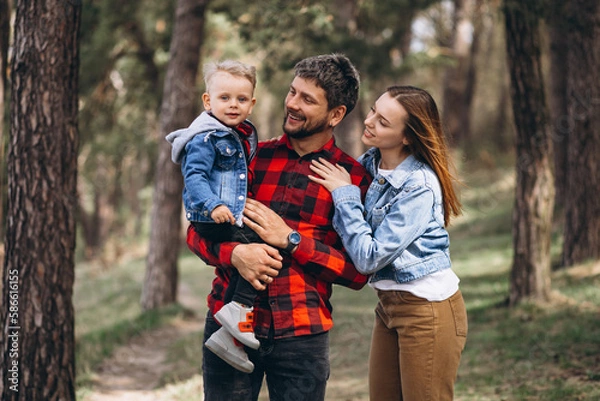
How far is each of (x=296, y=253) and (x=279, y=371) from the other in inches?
22.0

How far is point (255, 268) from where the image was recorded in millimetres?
3039

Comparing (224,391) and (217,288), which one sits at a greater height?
(217,288)

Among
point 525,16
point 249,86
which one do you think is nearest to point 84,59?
point 525,16

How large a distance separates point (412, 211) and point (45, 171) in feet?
9.46

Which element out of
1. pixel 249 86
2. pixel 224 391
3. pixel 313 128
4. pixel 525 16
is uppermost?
pixel 525 16

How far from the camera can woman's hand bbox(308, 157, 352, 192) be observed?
3174mm

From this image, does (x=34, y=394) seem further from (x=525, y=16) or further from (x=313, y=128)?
(x=525, y=16)

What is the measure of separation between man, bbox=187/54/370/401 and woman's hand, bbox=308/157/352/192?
0.05 meters

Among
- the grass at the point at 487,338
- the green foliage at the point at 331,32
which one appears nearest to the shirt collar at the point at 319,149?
the grass at the point at 487,338

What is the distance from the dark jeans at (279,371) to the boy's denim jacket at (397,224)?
1.49ft

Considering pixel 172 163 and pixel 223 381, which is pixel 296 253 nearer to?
pixel 223 381

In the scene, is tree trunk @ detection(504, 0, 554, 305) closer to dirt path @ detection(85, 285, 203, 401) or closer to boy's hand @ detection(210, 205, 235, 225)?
dirt path @ detection(85, 285, 203, 401)

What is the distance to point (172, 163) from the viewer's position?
10148mm

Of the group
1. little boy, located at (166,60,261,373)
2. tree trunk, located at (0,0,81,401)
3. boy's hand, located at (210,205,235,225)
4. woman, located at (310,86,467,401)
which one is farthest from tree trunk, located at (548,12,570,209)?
boy's hand, located at (210,205,235,225)
